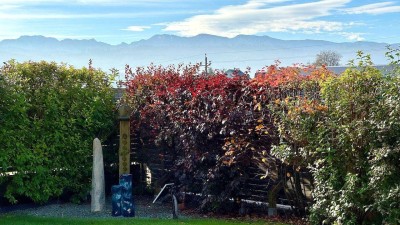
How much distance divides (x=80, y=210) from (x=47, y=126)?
1.70 metres

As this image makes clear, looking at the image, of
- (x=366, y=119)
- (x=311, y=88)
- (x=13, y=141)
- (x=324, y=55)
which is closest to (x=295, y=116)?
(x=311, y=88)

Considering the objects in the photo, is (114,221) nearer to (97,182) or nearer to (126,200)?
(126,200)

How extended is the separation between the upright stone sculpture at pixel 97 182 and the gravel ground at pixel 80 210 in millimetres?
152

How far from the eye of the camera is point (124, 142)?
12344 millimetres

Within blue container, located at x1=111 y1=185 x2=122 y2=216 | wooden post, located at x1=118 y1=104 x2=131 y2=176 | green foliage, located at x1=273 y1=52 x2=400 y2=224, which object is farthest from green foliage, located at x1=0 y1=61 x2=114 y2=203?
green foliage, located at x1=273 y1=52 x2=400 y2=224

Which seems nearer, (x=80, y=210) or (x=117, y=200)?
(x=117, y=200)

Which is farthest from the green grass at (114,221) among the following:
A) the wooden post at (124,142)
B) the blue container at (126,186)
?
the wooden post at (124,142)

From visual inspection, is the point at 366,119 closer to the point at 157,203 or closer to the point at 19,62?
the point at 157,203

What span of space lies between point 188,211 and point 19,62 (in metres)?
4.28

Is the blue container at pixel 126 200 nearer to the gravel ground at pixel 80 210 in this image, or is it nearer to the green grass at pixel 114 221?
the gravel ground at pixel 80 210

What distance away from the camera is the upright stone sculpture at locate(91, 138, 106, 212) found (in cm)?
1193

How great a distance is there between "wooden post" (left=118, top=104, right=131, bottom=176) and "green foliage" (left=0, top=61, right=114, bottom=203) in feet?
2.93

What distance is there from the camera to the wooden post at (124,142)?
1222cm

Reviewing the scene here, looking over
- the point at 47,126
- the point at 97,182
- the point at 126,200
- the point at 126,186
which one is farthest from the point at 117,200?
the point at 47,126
